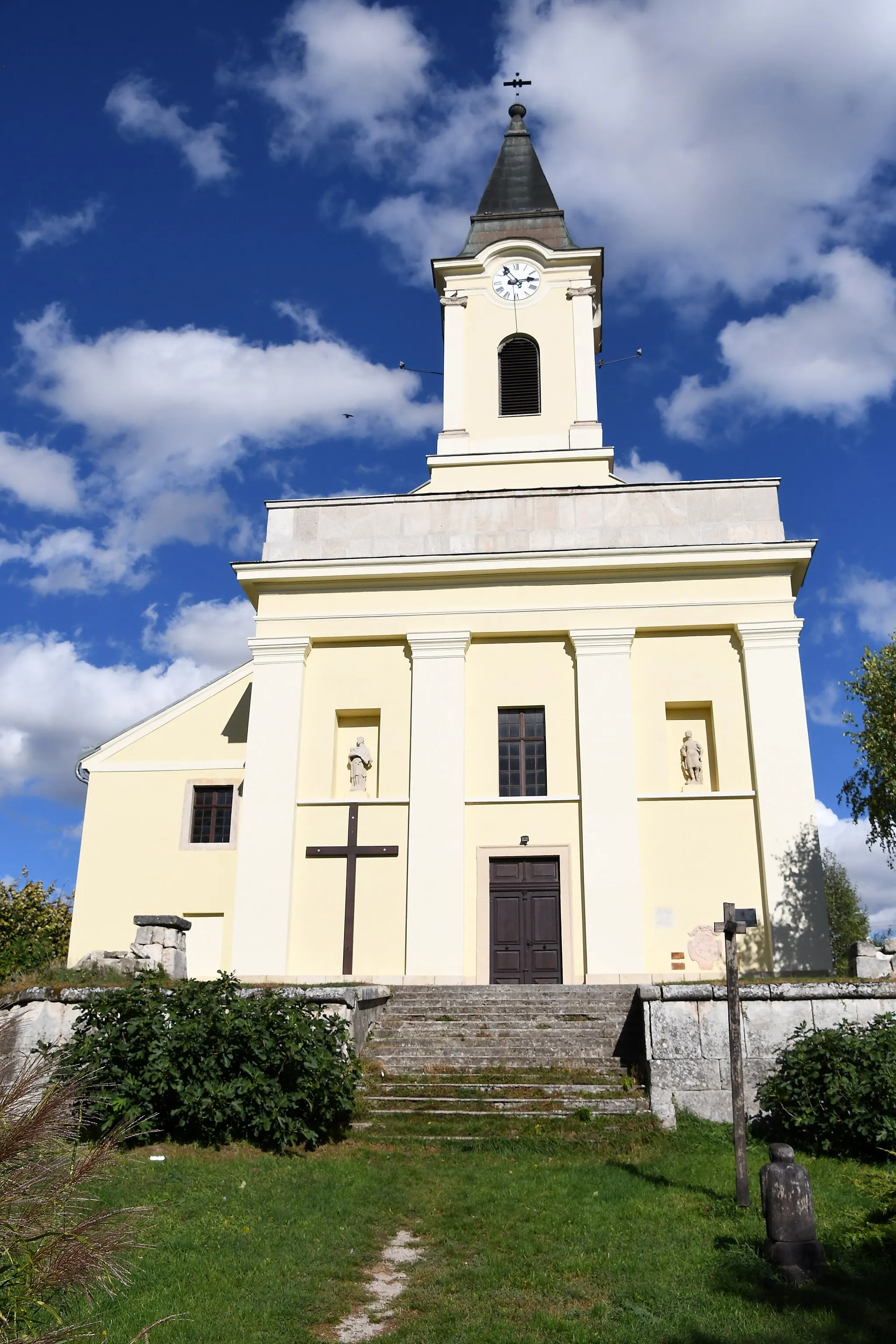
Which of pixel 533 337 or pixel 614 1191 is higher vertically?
pixel 533 337

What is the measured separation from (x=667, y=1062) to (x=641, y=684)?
9.50 m

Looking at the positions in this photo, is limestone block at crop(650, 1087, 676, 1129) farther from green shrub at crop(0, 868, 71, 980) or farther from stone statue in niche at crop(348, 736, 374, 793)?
green shrub at crop(0, 868, 71, 980)

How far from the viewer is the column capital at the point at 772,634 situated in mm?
20234

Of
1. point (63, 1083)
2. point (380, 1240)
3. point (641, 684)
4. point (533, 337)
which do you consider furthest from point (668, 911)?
point (63, 1083)

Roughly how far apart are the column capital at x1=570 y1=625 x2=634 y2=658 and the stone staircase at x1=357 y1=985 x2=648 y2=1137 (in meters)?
→ 6.82

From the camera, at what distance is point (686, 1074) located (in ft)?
39.7

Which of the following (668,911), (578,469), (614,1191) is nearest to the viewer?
(614,1191)

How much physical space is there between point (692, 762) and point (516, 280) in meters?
13.7

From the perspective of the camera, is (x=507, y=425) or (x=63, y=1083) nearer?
(x=63, y=1083)

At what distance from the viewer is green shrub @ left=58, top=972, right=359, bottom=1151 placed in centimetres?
1057

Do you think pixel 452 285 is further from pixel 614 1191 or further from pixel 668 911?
pixel 614 1191

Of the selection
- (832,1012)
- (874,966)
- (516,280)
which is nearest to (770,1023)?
(832,1012)

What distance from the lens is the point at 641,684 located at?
67.5 ft

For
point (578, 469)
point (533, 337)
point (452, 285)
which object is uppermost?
point (452, 285)
